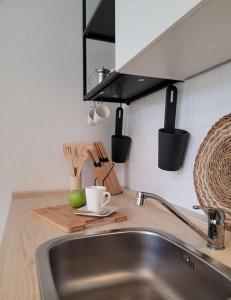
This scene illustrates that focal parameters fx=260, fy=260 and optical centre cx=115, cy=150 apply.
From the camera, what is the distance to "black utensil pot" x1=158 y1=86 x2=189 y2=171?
992mm

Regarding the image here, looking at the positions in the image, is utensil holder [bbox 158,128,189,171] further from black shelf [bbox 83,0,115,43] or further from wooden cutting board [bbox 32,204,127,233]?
black shelf [bbox 83,0,115,43]

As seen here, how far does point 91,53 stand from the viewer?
1.59m

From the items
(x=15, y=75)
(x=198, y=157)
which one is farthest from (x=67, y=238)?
(x=15, y=75)

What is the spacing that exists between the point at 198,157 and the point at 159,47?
39 cm

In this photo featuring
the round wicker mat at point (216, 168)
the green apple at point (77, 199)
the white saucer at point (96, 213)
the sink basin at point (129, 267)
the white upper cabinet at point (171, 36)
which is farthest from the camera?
the green apple at point (77, 199)

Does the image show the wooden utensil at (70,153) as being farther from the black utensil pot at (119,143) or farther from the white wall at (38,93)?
the black utensil pot at (119,143)

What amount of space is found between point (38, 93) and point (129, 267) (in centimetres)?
106

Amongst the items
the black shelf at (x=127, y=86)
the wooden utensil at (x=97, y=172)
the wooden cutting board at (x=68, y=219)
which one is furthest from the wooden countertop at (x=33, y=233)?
the black shelf at (x=127, y=86)

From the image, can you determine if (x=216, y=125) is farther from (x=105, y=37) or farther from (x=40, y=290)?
(x=105, y=37)

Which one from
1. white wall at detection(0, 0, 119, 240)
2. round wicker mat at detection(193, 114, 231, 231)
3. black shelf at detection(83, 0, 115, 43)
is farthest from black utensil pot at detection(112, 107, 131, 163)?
round wicker mat at detection(193, 114, 231, 231)

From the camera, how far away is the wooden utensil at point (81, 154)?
1.41 meters

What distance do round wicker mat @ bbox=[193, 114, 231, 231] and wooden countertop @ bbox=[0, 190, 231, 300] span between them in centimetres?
11

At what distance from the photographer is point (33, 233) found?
84cm

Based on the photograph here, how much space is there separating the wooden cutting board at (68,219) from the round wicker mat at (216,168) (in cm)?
32
